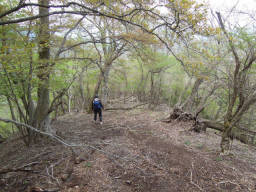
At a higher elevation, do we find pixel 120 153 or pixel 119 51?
pixel 119 51

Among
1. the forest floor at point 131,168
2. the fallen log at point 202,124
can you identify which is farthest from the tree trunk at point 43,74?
the fallen log at point 202,124

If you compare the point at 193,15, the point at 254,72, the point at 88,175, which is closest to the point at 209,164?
the point at 254,72

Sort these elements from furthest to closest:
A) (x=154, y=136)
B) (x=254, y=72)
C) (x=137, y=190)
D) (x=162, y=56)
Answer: (x=162, y=56) → (x=154, y=136) → (x=254, y=72) → (x=137, y=190)

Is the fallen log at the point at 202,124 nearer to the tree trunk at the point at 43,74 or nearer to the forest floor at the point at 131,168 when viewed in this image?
the forest floor at the point at 131,168

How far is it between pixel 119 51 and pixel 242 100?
670 cm

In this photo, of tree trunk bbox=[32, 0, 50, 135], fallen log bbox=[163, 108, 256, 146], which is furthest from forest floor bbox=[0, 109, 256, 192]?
fallen log bbox=[163, 108, 256, 146]

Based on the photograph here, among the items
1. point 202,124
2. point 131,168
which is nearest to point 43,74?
point 131,168

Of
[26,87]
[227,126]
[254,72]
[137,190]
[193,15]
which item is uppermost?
[193,15]

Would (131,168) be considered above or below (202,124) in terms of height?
below

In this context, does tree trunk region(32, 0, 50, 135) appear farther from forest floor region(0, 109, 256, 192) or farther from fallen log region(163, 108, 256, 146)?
fallen log region(163, 108, 256, 146)

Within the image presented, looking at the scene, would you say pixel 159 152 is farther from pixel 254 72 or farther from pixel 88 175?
pixel 254 72

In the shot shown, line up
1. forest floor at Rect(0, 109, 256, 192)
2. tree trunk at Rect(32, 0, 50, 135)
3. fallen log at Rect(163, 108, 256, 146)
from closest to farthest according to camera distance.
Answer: forest floor at Rect(0, 109, 256, 192), tree trunk at Rect(32, 0, 50, 135), fallen log at Rect(163, 108, 256, 146)

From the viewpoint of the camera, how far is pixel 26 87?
442cm

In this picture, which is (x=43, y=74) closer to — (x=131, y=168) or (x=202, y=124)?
(x=131, y=168)
